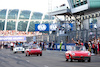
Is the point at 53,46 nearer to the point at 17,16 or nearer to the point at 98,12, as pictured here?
the point at 98,12

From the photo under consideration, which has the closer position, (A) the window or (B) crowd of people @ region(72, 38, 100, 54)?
(B) crowd of people @ region(72, 38, 100, 54)

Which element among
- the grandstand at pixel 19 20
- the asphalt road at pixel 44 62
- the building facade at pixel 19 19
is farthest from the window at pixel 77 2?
the building facade at pixel 19 19

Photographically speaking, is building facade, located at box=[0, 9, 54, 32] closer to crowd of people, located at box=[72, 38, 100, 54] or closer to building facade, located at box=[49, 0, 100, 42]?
building facade, located at box=[49, 0, 100, 42]

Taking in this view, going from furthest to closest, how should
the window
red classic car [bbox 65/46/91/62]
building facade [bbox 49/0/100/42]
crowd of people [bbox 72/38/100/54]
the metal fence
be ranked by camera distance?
the window → building facade [bbox 49/0/100/42] → the metal fence → crowd of people [bbox 72/38/100/54] → red classic car [bbox 65/46/91/62]

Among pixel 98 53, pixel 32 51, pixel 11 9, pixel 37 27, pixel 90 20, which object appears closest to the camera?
pixel 32 51

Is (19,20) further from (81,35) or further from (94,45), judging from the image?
(94,45)

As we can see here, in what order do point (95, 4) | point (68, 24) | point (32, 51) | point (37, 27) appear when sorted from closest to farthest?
point (32, 51) → point (95, 4) → point (68, 24) → point (37, 27)

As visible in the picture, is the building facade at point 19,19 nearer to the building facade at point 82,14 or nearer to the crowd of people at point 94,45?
the building facade at point 82,14

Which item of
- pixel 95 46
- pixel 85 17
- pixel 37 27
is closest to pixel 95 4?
pixel 85 17

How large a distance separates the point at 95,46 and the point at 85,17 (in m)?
29.1

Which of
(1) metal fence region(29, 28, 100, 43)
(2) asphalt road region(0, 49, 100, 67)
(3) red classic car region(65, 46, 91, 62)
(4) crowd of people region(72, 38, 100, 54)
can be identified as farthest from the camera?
(1) metal fence region(29, 28, 100, 43)

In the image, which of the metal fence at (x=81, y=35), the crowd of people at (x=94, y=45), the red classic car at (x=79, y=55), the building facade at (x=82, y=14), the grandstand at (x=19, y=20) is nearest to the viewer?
the red classic car at (x=79, y=55)

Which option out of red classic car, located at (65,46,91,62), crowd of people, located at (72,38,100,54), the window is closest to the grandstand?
the window

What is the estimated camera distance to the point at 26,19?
127438mm
